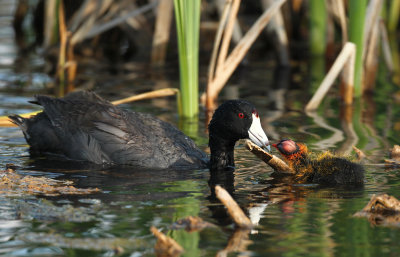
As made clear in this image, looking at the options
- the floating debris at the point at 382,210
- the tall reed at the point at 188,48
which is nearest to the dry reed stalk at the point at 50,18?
the tall reed at the point at 188,48

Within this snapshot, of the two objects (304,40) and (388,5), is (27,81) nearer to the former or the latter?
(304,40)

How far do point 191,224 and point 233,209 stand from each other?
10.4 inches

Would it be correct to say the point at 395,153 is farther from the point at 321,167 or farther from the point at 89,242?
the point at 89,242

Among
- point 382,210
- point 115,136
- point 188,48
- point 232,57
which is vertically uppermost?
point 188,48

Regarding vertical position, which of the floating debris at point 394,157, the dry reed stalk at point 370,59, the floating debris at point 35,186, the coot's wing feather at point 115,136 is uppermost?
the dry reed stalk at point 370,59

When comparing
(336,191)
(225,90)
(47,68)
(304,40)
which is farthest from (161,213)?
(304,40)

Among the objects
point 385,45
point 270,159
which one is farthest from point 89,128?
point 385,45

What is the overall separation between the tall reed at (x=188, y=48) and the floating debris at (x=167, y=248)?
11.1ft

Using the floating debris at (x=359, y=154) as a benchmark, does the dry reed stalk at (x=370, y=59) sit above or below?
above

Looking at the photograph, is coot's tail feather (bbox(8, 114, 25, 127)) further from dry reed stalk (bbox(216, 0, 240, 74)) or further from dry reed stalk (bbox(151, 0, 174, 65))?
dry reed stalk (bbox(151, 0, 174, 65))

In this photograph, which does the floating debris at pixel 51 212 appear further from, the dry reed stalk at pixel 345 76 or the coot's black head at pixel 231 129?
the dry reed stalk at pixel 345 76

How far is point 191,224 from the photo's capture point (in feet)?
14.0

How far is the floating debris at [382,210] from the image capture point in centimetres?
453

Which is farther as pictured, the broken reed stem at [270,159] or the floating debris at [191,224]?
the broken reed stem at [270,159]
